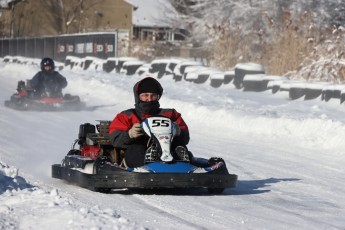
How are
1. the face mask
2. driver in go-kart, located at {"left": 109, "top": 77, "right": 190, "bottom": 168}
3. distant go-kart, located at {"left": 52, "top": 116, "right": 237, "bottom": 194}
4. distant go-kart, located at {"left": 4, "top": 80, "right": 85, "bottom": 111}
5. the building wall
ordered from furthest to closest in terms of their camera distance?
the building wall, distant go-kart, located at {"left": 4, "top": 80, "right": 85, "bottom": 111}, the face mask, driver in go-kart, located at {"left": 109, "top": 77, "right": 190, "bottom": 168}, distant go-kart, located at {"left": 52, "top": 116, "right": 237, "bottom": 194}

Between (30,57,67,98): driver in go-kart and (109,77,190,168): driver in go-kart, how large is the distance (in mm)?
10339

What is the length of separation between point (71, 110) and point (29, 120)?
2360 mm

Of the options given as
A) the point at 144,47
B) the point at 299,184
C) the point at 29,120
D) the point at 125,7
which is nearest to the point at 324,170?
the point at 299,184

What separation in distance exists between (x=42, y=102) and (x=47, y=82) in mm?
808

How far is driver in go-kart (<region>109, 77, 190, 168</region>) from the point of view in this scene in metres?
8.52

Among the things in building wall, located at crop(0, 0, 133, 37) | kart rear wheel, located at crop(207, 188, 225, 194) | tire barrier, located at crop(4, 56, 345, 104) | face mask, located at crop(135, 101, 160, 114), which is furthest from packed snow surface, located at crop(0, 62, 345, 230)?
building wall, located at crop(0, 0, 133, 37)

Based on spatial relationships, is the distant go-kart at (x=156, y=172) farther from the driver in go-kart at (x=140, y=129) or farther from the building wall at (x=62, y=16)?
the building wall at (x=62, y=16)

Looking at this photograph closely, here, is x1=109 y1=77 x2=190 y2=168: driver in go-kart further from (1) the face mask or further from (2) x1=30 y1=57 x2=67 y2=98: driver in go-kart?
(2) x1=30 y1=57 x2=67 y2=98: driver in go-kart

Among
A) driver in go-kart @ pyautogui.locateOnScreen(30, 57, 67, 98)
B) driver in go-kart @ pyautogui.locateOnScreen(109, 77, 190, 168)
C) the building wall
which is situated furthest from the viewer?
the building wall

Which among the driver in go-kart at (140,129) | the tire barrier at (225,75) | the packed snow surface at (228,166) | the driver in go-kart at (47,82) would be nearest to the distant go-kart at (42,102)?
the driver in go-kart at (47,82)

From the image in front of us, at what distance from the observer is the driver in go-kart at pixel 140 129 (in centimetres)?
852

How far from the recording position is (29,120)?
16.7 meters

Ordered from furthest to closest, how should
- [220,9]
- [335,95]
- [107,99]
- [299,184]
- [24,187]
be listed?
[220,9]
[107,99]
[335,95]
[299,184]
[24,187]

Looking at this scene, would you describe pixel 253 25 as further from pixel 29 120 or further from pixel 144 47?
pixel 29 120
